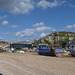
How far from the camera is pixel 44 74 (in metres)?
9.79

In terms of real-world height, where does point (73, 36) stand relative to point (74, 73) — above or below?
above

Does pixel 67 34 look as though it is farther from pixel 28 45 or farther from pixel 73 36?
pixel 28 45

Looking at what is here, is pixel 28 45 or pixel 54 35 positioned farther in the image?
pixel 54 35

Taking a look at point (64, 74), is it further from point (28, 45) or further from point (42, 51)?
point (28, 45)

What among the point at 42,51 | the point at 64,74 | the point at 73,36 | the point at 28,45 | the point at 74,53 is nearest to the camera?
the point at 64,74

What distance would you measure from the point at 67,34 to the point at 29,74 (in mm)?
101717

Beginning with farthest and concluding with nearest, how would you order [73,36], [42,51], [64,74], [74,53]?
[73,36], [42,51], [74,53], [64,74]

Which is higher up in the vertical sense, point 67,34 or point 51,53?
point 67,34

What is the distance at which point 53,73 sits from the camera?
1002 centimetres

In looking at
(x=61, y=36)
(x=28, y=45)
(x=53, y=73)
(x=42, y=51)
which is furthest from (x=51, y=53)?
(x=61, y=36)

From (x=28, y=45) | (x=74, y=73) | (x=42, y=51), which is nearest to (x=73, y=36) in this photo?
(x=28, y=45)

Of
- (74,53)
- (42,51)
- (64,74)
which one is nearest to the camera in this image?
(64,74)

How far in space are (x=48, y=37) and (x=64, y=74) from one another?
9789 centimetres

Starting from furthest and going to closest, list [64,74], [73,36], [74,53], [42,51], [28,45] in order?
1. [73,36]
2. [28,45]
3. [42,51]
4. [74,53]
5. [64,74]
